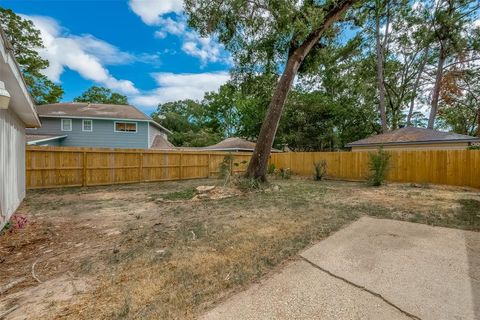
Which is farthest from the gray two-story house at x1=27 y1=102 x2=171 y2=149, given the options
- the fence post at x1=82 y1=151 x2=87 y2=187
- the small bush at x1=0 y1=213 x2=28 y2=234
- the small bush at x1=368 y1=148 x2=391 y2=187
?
the small bush at x1=368 y1=148 x2=391 y2=187

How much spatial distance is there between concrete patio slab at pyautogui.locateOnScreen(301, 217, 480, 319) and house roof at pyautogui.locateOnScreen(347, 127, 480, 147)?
33.9ft

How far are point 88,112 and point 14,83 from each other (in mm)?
13199

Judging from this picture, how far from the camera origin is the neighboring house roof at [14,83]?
104 inches

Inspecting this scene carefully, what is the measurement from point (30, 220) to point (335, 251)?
5572 mm

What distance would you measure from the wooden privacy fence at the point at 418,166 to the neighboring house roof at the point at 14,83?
11712 mm

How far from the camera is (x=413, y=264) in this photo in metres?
2.38

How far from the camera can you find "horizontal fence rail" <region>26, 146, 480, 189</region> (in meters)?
8.18

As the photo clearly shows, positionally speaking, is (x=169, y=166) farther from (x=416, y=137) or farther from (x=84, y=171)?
(x=416, y=137)

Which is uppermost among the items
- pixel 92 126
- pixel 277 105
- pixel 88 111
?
pixel 88 111

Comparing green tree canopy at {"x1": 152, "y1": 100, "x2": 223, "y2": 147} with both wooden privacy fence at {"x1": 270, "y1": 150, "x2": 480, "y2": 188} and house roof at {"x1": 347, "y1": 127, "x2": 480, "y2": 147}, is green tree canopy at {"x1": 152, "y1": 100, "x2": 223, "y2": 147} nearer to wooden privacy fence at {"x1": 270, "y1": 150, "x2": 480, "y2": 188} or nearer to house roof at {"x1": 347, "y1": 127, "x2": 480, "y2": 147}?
wooden privacy fence at {"x1": 270, "y1": 150, "x2": 480, "y2": 188}

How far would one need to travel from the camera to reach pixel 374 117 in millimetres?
19469

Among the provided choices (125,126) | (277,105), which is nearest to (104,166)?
(125,126)

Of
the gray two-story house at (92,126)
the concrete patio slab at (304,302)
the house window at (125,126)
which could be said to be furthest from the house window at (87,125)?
the concrete patio slab at (304,302)

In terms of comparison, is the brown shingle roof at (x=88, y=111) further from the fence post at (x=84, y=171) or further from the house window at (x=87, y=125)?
the fence post at (x=84, y=171)
